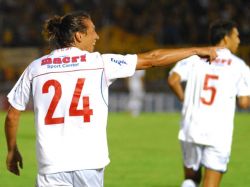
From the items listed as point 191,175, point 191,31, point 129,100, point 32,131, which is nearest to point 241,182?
point 191,175

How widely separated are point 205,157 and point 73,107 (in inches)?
135

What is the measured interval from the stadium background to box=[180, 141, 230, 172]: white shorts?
715 inches

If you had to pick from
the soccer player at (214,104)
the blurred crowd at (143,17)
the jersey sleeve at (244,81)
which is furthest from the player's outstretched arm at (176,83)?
the blurred crowd at (143,17)

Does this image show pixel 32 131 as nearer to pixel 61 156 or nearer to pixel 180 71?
pixel 180 71

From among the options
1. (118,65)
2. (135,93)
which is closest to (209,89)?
(118,65)

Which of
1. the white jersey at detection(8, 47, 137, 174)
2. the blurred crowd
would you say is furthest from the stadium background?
the white jersey at detection(8, 47, 137, 174)

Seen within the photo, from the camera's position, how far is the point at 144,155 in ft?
53.1

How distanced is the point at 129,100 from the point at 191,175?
1843 cm

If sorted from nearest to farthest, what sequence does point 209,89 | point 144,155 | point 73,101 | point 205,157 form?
point 73,101, point 205,157, point 209,89, point 144,155

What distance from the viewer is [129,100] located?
2814cm

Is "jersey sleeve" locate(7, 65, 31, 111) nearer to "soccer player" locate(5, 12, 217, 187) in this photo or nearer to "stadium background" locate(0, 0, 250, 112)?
"soccer player" locate(5, 12, 217, 187)

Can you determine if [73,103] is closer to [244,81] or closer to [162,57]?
[162,57]

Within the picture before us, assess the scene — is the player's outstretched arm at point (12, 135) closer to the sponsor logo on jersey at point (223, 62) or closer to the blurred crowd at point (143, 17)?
the sponsor logo on jersey at point (223, 62)

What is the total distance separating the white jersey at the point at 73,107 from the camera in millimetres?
6203
